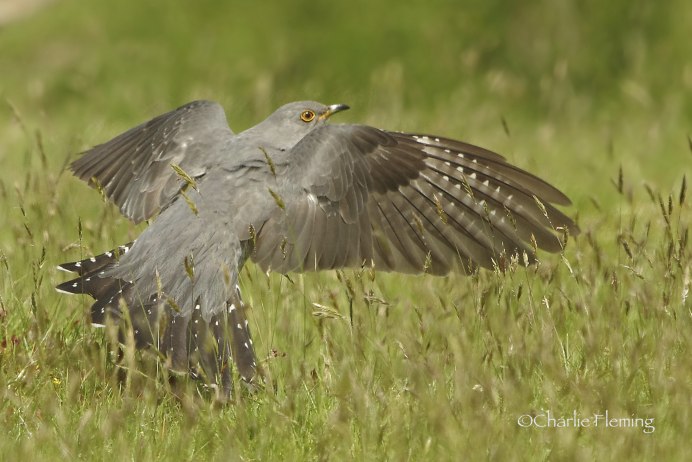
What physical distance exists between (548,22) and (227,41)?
3.67 m

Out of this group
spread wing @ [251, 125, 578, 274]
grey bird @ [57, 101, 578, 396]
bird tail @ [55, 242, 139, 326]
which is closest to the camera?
bird tail @ [55, 242, 139, 326]

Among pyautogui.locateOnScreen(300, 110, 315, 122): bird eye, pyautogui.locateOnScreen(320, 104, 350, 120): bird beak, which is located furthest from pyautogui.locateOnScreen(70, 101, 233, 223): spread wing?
pyautogui.locateOnScreen(320, 104, 350, 120): bird beak

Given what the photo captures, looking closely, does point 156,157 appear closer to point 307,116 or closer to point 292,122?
point 292,122

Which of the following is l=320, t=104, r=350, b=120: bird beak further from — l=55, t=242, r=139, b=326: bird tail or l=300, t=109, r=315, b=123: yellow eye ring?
l=55, t=242, r=139, b=326: bird tail

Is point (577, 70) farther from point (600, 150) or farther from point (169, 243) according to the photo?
point (169, 243)

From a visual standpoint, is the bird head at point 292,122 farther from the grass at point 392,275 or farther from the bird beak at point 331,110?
the grass at point 392,275

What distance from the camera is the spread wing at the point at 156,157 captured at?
222 inches

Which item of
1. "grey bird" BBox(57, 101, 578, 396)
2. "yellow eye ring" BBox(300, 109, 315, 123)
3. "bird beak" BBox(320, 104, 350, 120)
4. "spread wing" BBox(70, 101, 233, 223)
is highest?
"bird beak" BBox(320, 104, 350, 120)

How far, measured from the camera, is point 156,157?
19.1 feet

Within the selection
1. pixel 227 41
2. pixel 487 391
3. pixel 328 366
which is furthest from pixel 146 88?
pixel 487 391

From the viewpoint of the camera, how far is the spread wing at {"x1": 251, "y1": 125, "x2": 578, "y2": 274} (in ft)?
16.2

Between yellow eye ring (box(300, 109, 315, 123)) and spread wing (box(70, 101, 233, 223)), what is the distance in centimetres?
44

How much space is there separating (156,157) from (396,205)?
1464 millimetres

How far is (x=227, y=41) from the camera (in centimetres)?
1234
